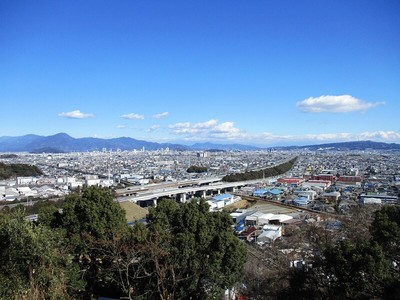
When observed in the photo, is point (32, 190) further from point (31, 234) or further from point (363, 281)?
point (363, 281)

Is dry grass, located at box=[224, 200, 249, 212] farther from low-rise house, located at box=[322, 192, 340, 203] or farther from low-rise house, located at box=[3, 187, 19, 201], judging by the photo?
low-rise house, located at box=[3, 187, 19, 201]

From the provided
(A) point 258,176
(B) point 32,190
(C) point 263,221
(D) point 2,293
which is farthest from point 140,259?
(A) point 258,176

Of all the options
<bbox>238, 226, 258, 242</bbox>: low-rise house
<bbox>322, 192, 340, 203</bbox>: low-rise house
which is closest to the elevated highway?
<bbox>322, 192, 340, 203</bbox>: low-rise house

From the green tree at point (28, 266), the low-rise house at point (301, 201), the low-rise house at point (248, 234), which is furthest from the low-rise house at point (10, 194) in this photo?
the green tree at point (28, 266)

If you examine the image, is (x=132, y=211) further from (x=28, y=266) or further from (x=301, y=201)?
(x=28, y=266)

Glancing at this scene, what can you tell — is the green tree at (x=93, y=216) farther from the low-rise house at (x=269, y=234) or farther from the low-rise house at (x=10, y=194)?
the low-rise house at (x=10, y=194)

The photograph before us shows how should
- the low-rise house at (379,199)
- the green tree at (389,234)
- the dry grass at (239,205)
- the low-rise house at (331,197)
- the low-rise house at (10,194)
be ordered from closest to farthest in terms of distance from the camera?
the green tree at (389,234)
the low-rise house at (379,199)
the low-rise house at (10,194)
the dry grass at (239,205)
the low-rise house at (331,197)

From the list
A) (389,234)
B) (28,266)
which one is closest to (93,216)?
(28,266)

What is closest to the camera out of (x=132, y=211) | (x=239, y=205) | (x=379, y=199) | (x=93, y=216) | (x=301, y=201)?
(x=93, y=216)

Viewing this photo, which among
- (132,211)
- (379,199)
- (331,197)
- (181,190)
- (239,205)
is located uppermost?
(379,199)

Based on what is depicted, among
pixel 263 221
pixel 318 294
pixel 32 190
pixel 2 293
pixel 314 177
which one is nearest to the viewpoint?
pixel 2 293

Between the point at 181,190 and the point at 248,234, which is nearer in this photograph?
the point at 248,234
